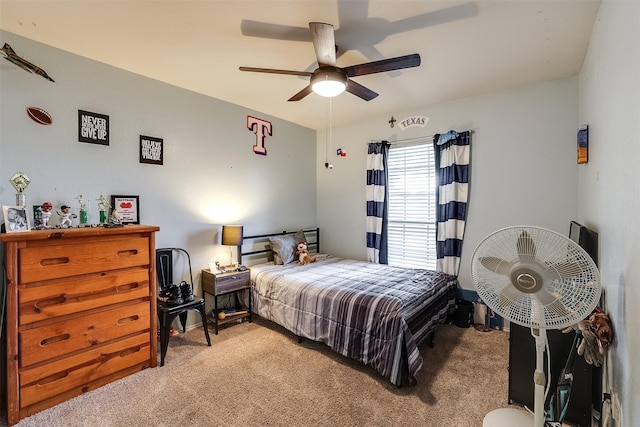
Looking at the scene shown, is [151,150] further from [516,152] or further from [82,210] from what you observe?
[516,152]

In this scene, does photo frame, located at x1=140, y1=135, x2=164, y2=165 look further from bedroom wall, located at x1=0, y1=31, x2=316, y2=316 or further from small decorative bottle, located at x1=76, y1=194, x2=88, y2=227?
small decorative bottle, located at x1=76, y1=194, x2=88, y2=227

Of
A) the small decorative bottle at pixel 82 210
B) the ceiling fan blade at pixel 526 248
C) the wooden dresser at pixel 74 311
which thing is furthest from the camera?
the small decorative bottle at pixel 82 210

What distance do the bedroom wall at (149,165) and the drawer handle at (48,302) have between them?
2.61 feet

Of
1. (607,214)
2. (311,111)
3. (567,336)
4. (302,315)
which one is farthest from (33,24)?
(567,336)

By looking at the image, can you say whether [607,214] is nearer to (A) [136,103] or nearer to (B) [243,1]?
(B) [243,1]

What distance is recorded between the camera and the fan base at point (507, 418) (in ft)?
5.31

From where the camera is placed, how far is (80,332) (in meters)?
1.98

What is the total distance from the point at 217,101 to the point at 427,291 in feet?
9.91

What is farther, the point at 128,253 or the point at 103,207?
the point at 103,207

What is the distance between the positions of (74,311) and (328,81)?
2353mm

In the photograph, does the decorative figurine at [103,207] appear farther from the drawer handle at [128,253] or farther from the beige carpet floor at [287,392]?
the beige carpet floor at [287,392]

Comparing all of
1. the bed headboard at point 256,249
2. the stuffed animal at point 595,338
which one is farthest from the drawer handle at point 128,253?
the stuffed animal at point 595,338

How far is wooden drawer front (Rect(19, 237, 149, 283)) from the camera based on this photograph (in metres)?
1.79

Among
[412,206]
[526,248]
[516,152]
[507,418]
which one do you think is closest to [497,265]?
[526,248]
